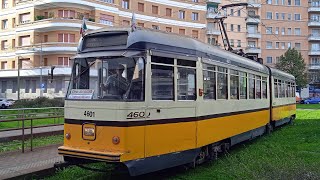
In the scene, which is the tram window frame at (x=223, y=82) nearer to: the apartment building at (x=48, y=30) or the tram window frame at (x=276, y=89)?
the tram window frame at (x=276, y=89)

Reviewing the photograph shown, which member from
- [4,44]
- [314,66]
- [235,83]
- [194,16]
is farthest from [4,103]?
[314,66]

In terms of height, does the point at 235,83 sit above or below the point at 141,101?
above

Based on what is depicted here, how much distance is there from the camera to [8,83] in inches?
2061

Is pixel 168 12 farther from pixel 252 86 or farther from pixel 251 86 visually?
pixel 251 86

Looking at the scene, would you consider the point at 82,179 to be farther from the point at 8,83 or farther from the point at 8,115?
the point at 8,83

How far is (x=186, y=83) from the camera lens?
8289 millimetres

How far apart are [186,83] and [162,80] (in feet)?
2.59

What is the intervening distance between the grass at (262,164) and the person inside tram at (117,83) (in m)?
1.61

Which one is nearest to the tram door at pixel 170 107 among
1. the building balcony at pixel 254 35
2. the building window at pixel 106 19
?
the building window at pixel 106 19

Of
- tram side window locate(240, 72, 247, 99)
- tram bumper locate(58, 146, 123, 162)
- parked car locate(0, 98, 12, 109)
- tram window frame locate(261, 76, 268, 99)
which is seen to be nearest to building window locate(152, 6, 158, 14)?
parked car locate(0, 98, 12, 109)

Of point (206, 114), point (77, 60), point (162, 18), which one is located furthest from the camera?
point (162, 18)

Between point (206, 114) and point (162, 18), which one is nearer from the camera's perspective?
point (206, 114)

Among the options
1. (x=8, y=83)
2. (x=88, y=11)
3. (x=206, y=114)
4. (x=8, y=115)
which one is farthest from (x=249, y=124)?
(x=8, y=83)

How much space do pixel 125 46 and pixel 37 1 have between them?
41947 millimetres
